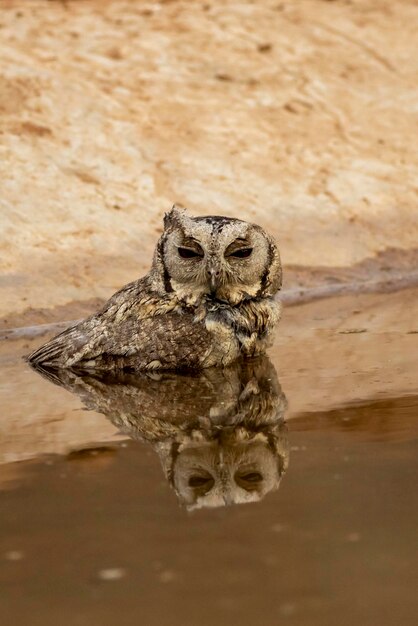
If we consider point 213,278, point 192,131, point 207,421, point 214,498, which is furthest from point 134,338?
point 192,131

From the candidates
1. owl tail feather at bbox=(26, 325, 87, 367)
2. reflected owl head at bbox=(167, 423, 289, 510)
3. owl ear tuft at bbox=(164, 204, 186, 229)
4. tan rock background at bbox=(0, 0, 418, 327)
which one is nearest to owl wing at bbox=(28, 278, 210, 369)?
owl tail feather at bbox=(26, 325, 87, 367)

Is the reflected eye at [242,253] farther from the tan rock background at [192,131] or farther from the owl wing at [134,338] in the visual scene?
the tan rock background at [192,131]

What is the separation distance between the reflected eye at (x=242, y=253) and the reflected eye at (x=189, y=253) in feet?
0.71

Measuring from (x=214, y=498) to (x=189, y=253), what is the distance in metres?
2.92

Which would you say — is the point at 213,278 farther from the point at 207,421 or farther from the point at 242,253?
the point at 207,421

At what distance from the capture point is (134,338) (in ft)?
26.5

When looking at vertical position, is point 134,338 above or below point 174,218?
below

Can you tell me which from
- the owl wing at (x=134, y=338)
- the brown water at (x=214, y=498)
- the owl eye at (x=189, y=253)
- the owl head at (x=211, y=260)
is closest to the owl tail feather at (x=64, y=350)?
the owl wing at (x=134, y=338)

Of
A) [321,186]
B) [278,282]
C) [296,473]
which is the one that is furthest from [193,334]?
[321,186]

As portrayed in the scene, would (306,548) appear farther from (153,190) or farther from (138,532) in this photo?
(153,190)

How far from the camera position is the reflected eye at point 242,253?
8.21 meters

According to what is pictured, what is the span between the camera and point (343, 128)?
533 inches

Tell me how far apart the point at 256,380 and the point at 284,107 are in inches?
247

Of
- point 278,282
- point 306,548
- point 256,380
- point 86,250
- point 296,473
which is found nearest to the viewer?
point 306,548
